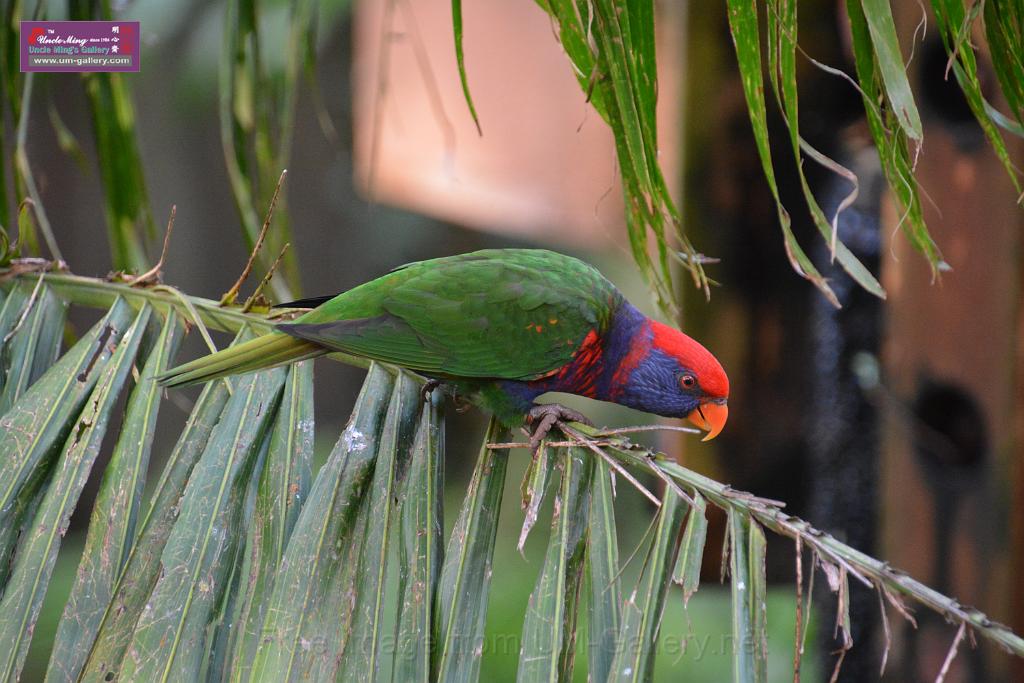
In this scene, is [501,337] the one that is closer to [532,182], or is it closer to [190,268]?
[532,182]

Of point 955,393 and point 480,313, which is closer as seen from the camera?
point 480,313

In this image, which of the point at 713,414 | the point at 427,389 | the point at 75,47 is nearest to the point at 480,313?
the point at 427,389

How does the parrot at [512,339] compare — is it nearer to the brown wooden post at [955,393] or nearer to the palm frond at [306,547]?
the palm frond at [306,547]

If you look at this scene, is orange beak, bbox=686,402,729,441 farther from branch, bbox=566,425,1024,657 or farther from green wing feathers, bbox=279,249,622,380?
branch, bbox=566,425,1024,657

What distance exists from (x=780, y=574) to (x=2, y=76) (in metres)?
2.75

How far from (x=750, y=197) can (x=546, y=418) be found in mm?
1347

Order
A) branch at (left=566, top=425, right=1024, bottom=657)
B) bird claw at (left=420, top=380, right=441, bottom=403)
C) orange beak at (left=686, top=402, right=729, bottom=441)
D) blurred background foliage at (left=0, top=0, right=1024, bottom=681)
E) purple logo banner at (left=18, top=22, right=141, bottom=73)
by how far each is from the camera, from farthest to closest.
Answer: orange beak at (left=686, top=402, right=729, bottom=441), purple logo banner at (left=18, top=22, right=141, bottom=73), bird claw at (left=420, top=380, right=441, bottom=403), blurred background foliage at (left=0, top=0, right=1024, bottom=681), branch at (left=566, top=425, right=1024, bottom=657)

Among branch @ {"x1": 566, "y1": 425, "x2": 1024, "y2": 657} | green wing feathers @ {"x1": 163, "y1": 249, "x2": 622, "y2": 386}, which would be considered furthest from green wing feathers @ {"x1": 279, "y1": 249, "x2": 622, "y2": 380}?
branch @ {"x1": 566, "y1": 425, "x2": 1024, "y2": 657}

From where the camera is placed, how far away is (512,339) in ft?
5.02

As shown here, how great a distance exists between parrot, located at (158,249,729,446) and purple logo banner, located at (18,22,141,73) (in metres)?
0.66

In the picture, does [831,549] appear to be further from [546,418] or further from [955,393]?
[955,393]

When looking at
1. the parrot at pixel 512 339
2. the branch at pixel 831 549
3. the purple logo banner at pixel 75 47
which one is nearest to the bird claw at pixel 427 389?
the parrot at pixel 512 339

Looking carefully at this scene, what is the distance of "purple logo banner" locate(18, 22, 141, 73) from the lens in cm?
159

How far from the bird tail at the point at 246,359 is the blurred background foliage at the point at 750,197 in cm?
45
